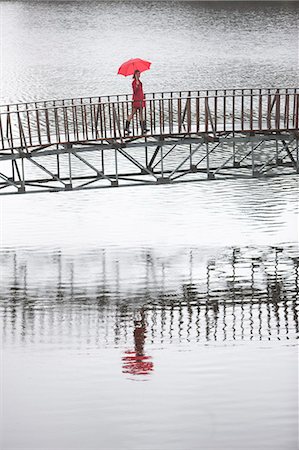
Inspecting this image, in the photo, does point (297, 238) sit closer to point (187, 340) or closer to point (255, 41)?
point (187, 340)

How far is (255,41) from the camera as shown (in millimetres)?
108562

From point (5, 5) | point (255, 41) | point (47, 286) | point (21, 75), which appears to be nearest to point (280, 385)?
point (47, 286)

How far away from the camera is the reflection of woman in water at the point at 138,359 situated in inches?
1569

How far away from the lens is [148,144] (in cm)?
4722

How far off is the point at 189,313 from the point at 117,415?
8.80 meters

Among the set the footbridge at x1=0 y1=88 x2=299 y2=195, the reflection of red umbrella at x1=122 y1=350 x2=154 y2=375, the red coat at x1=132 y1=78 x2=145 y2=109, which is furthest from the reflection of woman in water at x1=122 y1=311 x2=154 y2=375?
the red coat at x1=132 y1=78 x2=145 y2=109

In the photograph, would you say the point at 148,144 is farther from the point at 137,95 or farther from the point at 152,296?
the point at 152,296

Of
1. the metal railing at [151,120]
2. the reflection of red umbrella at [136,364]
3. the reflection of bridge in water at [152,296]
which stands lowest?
the reflection of red umbrella at [136,364]

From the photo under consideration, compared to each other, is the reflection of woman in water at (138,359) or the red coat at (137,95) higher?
the red coat at (137,95)

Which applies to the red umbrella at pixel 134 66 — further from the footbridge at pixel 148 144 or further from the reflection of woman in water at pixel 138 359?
the reflection of woman in water at pixel 138 359

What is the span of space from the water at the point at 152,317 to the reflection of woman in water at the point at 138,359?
7 cm

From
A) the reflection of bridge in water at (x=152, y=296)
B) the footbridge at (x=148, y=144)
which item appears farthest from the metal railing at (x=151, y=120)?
the reflection of bridge in water at (x=152, y=296)

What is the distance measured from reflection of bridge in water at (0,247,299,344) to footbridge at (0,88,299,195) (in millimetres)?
3270

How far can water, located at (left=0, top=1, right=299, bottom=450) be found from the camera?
118 ft
